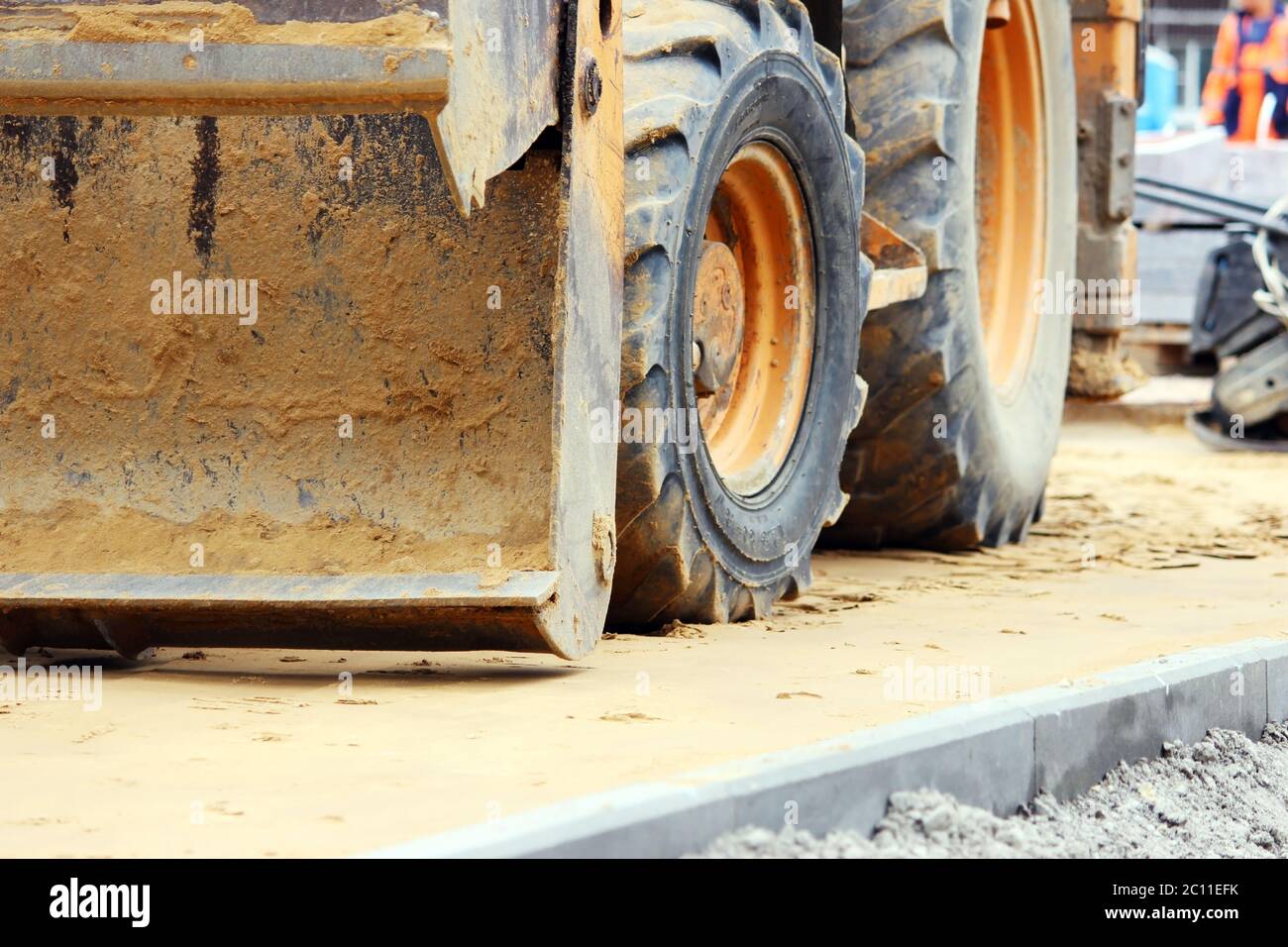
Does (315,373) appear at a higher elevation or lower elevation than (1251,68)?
lower

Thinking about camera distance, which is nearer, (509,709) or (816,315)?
(509,709)

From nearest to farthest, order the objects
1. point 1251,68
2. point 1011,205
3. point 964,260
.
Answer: point 964,260 < point 1011,205 < point 1251,68

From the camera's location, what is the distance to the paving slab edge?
7.14ft

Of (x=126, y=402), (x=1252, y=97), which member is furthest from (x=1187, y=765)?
(x=1252, y=97)

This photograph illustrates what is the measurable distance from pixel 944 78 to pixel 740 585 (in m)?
1.73

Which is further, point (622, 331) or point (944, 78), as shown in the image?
point (944, 78)

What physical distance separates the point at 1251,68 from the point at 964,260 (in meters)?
10.5

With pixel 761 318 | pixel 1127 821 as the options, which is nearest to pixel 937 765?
pixel 1127 821

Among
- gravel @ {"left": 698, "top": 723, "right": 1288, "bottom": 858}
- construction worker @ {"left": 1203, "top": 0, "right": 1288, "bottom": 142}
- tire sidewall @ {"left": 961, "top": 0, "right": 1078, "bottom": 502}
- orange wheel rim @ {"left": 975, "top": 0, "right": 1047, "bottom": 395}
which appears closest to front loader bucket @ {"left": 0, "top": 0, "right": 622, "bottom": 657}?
gravel @ {"left": 698, "top": 723, "right": 1288, "bottom": 858}

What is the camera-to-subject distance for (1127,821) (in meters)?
2.93

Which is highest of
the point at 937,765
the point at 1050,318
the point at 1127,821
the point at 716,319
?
the point at 1050,318

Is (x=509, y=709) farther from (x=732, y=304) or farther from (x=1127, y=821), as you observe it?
(x=732, y=304)

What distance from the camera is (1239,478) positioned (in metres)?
9.09

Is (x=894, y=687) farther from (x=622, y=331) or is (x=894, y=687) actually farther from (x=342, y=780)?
(x=342, y=780)
